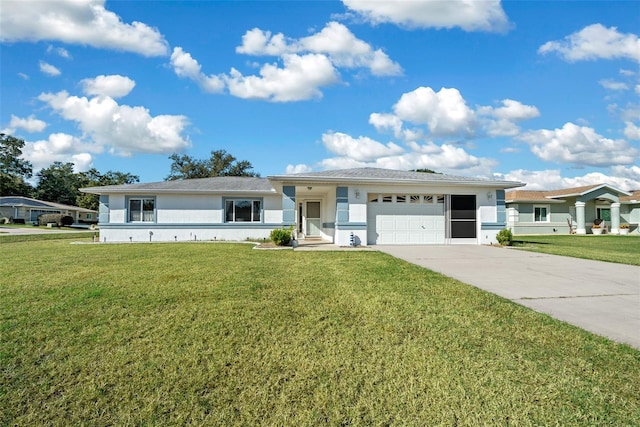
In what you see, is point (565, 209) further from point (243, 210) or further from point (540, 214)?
point (243, 210)

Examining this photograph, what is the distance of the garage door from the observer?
15211mm

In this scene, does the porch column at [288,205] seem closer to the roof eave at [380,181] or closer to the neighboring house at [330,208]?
the neighboring house at [330,208]

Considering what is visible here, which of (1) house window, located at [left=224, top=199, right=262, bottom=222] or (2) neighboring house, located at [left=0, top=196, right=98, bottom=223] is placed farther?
(2) neighboring house, located at [left=0, top=196, right=98, bottom=223]

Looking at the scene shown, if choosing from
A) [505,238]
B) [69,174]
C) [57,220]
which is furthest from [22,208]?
[505,238]

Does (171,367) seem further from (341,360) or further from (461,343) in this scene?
(461,343)

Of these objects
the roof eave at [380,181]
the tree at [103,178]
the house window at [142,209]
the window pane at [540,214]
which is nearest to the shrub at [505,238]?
the roof eave at [380,181]

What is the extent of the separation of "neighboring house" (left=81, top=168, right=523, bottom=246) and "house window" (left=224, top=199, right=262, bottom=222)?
0.17 ft

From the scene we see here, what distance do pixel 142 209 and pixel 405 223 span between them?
526 inches

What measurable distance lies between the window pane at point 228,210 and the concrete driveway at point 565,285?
1071 centimetres

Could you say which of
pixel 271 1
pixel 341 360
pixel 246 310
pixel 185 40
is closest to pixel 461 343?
pixel 341 360

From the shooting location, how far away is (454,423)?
2.41m

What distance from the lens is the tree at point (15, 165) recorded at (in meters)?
47.7

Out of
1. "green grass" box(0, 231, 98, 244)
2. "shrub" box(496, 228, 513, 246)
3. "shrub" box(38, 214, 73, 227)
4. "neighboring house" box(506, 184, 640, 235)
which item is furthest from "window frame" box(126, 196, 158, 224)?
"neighboring house" box(506, 184, 640, 235)

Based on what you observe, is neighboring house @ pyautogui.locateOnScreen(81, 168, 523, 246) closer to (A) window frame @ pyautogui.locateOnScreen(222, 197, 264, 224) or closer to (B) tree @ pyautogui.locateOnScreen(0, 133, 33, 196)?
(A) window frame @ pyautogui.locateOnScreen(222, 197, 264, 224)
